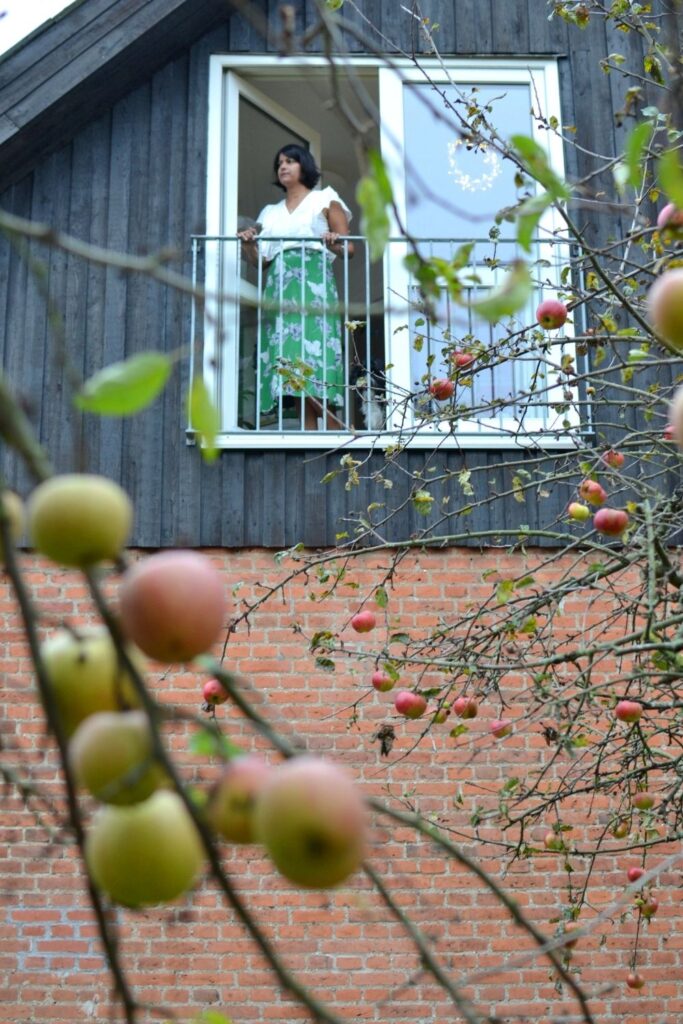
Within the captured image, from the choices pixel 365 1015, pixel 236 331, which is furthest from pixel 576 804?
pixel 236 331

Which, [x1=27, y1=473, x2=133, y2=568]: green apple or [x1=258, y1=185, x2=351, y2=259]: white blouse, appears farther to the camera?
[x1=258, y1=185, x2=351, y2=259]: white blouse

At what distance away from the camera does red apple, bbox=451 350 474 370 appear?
419 cm

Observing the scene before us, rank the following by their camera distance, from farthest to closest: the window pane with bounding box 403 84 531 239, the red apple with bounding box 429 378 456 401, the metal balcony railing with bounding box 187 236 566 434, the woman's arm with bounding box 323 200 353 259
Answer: the window pane with bounding box 403 84 531 239
the woman's arm with bounding box 323 200 353 259
the metal balcony railing with bounding box 187 236 566 434
the red apple with bounding box 429 378 456 401

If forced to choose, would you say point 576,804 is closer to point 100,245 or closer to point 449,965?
point 449,965

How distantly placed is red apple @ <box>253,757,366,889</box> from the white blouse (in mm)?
5739

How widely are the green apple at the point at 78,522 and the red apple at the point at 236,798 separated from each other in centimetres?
19

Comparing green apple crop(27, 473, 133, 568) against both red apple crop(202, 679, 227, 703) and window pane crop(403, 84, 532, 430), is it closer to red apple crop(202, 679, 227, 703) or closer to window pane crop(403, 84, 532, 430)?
red apple crop(202, 679, 227, 703)

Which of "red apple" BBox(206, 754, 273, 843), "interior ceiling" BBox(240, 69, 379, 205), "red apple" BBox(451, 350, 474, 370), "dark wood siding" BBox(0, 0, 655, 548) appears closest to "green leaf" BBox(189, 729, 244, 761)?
"red apple" BBox(206, 754, 273, 843)

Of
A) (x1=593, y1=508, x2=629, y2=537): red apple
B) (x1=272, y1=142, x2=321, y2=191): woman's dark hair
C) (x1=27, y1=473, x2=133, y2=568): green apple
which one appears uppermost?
(x1=272, y1=142, x2=321, y2=191): woman's dark hair

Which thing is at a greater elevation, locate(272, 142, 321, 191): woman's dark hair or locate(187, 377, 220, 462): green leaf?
locate(272, 142, 321, 191): woman's dark hair

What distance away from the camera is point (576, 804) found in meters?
5.51

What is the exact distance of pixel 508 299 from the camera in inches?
44.6

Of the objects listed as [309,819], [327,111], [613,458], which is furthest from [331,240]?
[309,819]

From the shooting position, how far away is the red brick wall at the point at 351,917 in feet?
17.3
